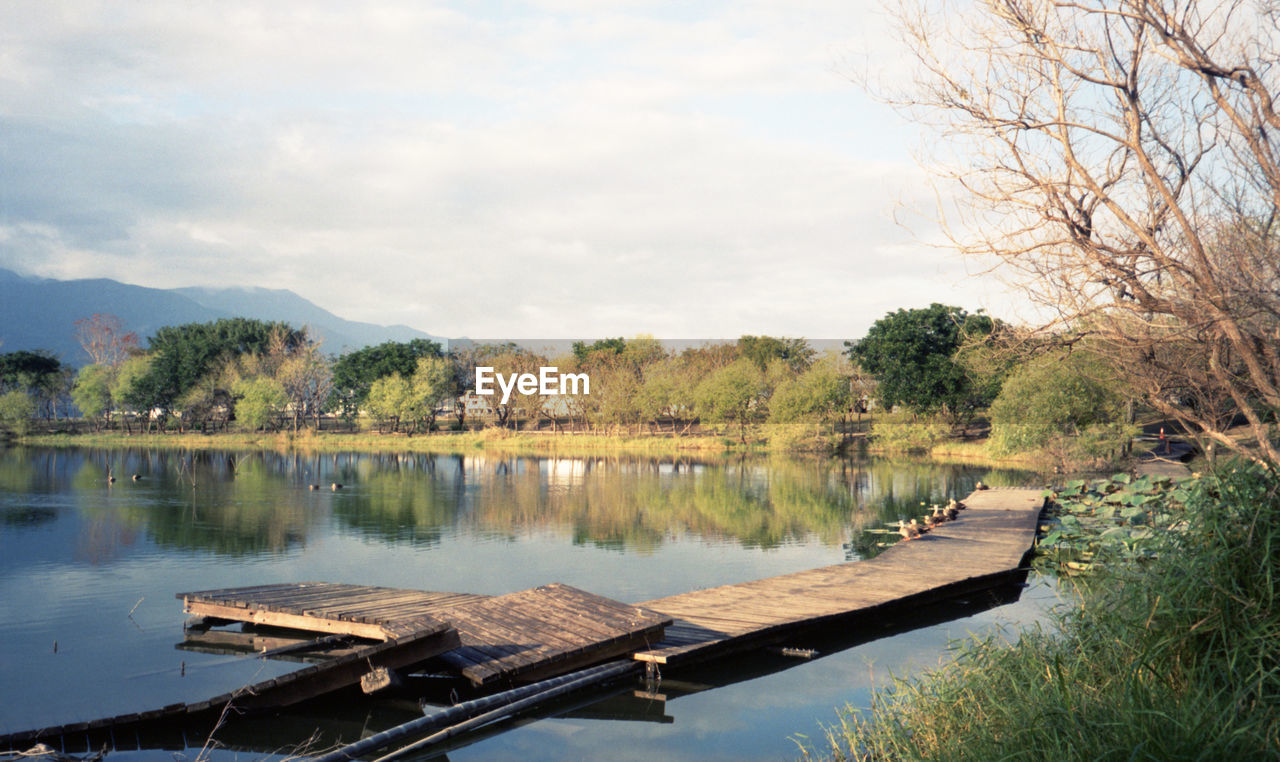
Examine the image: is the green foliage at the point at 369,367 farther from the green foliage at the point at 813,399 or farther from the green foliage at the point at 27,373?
the green foliage at the point at 813,399

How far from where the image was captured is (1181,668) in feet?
18.0

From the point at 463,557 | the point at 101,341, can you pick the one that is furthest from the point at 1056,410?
the point at 101,341

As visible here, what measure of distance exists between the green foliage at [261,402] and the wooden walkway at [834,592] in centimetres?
6373

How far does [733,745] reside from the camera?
9.04 metres

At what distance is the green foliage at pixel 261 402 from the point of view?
71562 mm

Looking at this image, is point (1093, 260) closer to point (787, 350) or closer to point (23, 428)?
point (787, 350)

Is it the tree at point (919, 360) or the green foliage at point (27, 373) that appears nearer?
the tree at point (919, 360)

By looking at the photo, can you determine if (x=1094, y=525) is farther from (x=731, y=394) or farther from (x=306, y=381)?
(x=306, y=381)

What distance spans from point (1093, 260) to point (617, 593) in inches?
421

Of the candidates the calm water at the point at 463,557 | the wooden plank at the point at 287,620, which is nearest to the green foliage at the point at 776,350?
the calm water at the point at 463,557

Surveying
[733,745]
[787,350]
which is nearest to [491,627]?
[733,745]

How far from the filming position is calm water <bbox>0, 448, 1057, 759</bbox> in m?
9.82

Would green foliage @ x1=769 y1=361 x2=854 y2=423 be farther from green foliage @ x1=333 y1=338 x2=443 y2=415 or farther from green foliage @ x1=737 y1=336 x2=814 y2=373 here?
green foliage @ x1=333 y1=338 x2=443 y2=415

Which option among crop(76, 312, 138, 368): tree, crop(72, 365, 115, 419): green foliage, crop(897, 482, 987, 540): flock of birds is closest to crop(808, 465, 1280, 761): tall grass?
crop(897, 482, 987, 540): flock of birds
